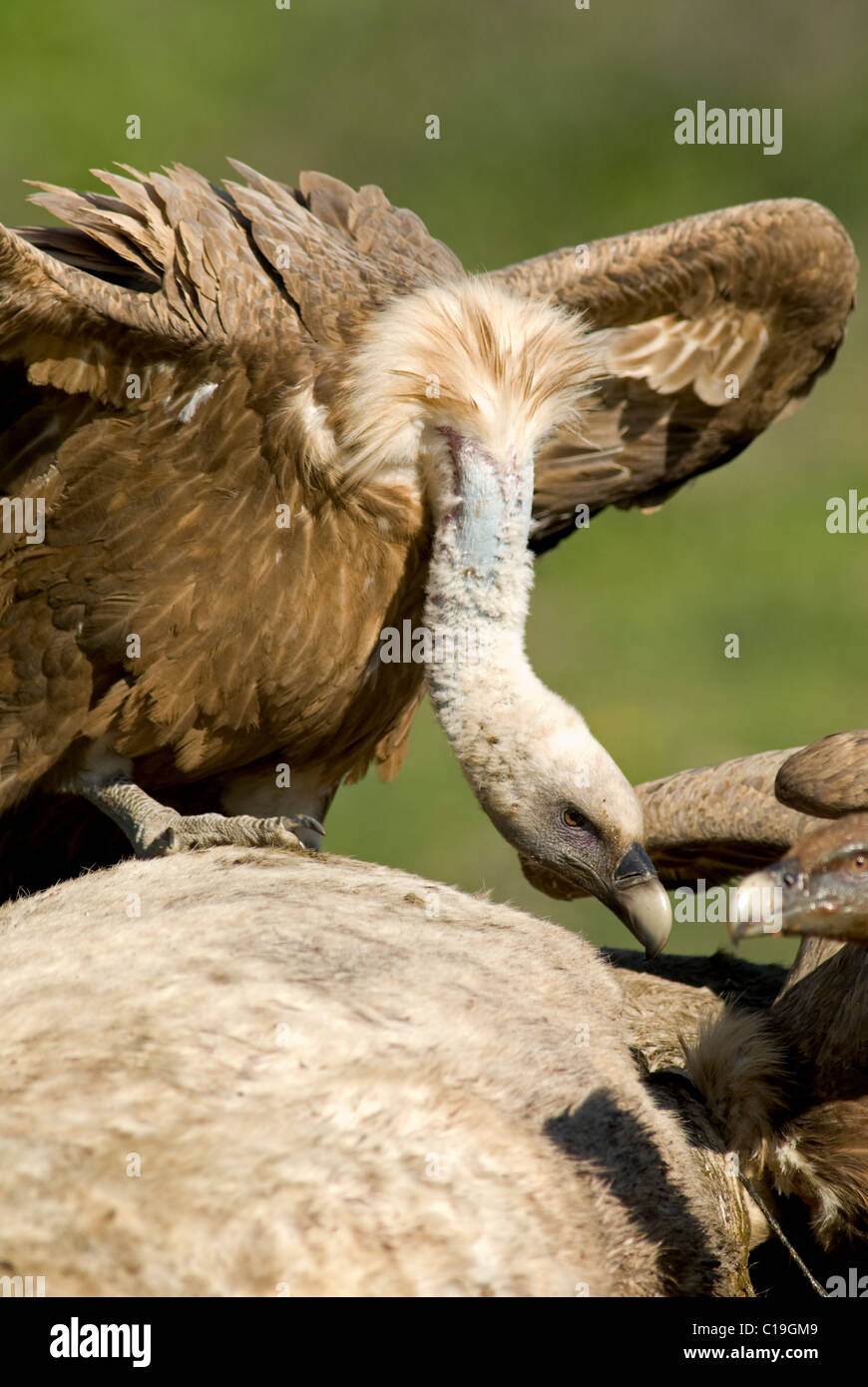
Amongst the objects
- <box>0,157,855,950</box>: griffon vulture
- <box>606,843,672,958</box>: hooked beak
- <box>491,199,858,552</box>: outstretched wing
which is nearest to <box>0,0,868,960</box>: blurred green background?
<box>491,199,858,552</box>: outstretched wing

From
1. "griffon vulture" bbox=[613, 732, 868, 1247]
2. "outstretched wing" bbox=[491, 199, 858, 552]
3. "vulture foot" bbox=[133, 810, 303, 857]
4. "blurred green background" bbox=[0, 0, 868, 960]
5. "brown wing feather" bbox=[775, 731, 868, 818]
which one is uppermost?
"blurred green background" bbox=[0, 0, 868, 960]

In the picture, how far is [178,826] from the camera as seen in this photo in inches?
146

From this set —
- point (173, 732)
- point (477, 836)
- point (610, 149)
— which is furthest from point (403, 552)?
point (610, 149)

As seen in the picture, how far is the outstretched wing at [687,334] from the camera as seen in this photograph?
495 cm

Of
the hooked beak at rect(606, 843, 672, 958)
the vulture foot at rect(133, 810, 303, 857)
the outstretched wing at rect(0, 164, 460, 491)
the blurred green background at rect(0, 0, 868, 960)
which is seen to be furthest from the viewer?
the blurred green background at rect(0, 0, 868, 960)

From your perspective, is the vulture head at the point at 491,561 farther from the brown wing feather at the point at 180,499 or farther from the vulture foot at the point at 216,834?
the vulture foot at the point at 216,834

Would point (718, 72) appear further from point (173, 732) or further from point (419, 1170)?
point (419, 1170)

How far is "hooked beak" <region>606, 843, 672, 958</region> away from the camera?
11.7ft

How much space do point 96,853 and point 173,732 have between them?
2.32 feet

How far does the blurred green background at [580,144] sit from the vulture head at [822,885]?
27.0 ft

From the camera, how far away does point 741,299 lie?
5137mm

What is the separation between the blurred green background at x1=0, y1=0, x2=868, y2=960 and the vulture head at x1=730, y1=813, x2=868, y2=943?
8.24 metres

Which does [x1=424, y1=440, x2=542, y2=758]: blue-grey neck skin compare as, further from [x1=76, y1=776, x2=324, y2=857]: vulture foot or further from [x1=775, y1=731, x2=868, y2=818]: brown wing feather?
[x1=775, y1=731, x2=868, y2=818]: brown wing feather

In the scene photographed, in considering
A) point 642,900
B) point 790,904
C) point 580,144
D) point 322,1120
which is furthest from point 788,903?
point 580,144
